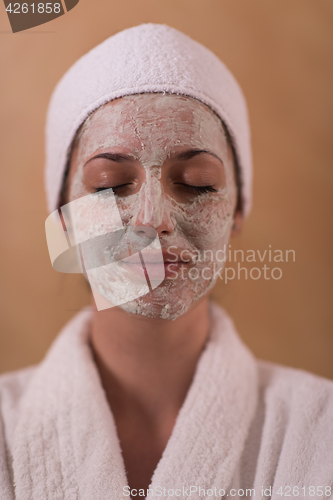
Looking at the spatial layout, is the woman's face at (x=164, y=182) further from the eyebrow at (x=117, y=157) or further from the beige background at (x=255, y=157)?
the beige background at (x=255, y=157)

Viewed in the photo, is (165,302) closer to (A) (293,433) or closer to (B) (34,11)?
(A) (293,433)

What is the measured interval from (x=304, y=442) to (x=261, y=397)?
119 mm

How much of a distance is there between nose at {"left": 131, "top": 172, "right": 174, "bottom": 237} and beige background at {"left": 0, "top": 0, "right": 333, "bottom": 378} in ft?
0.68

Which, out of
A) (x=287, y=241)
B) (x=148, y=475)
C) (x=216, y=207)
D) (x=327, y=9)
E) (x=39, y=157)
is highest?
(x=327, y=9)

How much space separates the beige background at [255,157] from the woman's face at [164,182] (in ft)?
0.45

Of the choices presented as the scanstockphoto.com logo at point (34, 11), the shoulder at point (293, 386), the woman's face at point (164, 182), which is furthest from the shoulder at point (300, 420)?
the scanstockphoto.com logo at point (34, 11)

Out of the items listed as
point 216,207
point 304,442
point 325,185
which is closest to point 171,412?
point 304,442

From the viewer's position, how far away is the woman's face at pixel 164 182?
575 mm

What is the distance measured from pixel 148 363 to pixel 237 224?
30 cm

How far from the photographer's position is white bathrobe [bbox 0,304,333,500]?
57 cm

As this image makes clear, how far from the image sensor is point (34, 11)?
0.64 metres

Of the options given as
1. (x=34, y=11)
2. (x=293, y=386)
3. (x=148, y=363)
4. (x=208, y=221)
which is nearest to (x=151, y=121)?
(x=208, y=221)

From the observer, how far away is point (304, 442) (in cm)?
60

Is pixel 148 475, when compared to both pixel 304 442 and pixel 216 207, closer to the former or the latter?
pixel 304 442
